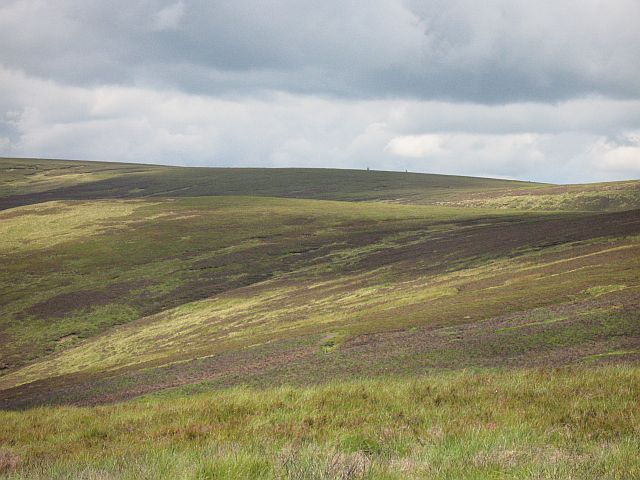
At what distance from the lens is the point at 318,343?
45.1 m

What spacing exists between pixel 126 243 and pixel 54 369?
214 feet

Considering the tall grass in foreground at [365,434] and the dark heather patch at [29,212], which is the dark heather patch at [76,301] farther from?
the tall grass in foreground at [365,434]

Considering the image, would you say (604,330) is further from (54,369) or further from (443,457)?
(54,369)

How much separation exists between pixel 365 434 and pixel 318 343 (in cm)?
3638

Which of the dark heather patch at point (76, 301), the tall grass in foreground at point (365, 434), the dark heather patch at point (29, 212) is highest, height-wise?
the tall grass in foreground at point (365, 434)

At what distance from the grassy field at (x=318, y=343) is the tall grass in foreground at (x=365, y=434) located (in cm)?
5

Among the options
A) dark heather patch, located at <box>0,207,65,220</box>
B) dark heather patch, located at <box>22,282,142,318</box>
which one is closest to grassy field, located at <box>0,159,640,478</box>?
dark heather patch, located at <box>22,282,142,318</box>

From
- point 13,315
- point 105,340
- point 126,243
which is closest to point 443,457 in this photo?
point 105,340

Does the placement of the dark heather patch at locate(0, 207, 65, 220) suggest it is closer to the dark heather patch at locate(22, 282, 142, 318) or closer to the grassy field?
the grassy field

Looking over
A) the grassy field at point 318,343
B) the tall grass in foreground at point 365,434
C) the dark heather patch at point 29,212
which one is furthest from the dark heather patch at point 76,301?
the tall grass in foreground at point 365,434

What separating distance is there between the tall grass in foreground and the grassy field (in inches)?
2.0

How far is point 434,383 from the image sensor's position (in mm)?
13914

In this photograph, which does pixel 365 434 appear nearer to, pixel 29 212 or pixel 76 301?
pixel 76 301

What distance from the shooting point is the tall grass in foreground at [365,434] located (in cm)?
662
